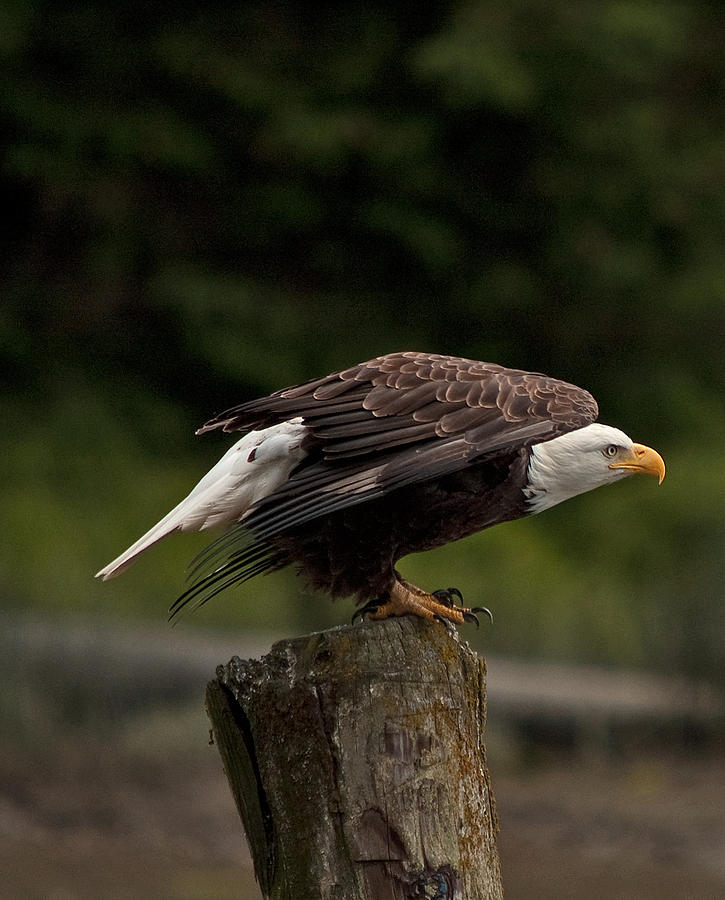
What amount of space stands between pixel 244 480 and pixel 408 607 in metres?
0.48

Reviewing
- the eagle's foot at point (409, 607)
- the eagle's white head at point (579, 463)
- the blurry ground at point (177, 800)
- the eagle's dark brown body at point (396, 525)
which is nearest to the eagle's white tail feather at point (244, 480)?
the eagle's dark brown body at point (396, 525)

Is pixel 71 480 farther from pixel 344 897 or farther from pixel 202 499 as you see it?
pixel 344 897

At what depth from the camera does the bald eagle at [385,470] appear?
273cm

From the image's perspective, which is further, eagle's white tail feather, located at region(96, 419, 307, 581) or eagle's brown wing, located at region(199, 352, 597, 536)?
eagle's white tail feather, located at region(96, 419, 307, 581)

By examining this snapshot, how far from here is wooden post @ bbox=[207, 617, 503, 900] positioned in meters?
2.14

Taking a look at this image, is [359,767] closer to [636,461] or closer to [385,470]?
[385,470]

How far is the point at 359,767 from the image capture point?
2.16 m

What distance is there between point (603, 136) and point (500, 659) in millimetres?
4394

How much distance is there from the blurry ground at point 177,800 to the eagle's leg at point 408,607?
142 inches

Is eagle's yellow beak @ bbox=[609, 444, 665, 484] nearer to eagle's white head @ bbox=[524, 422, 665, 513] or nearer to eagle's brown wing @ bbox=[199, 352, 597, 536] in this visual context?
eagle's white head @ bbox=[524, 422, 665, 513]

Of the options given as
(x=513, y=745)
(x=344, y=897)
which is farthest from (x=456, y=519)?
(x=513, y=745)

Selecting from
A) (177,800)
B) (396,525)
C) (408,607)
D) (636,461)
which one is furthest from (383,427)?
(177,800)

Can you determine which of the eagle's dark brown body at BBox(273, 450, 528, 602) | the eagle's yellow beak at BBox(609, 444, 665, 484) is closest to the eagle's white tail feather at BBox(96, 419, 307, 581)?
the eagle's dark brown body at BBox(273, 450, 528, 602)

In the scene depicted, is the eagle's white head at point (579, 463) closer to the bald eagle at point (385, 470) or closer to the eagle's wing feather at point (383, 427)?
the bald eagle at point (385, 470)
